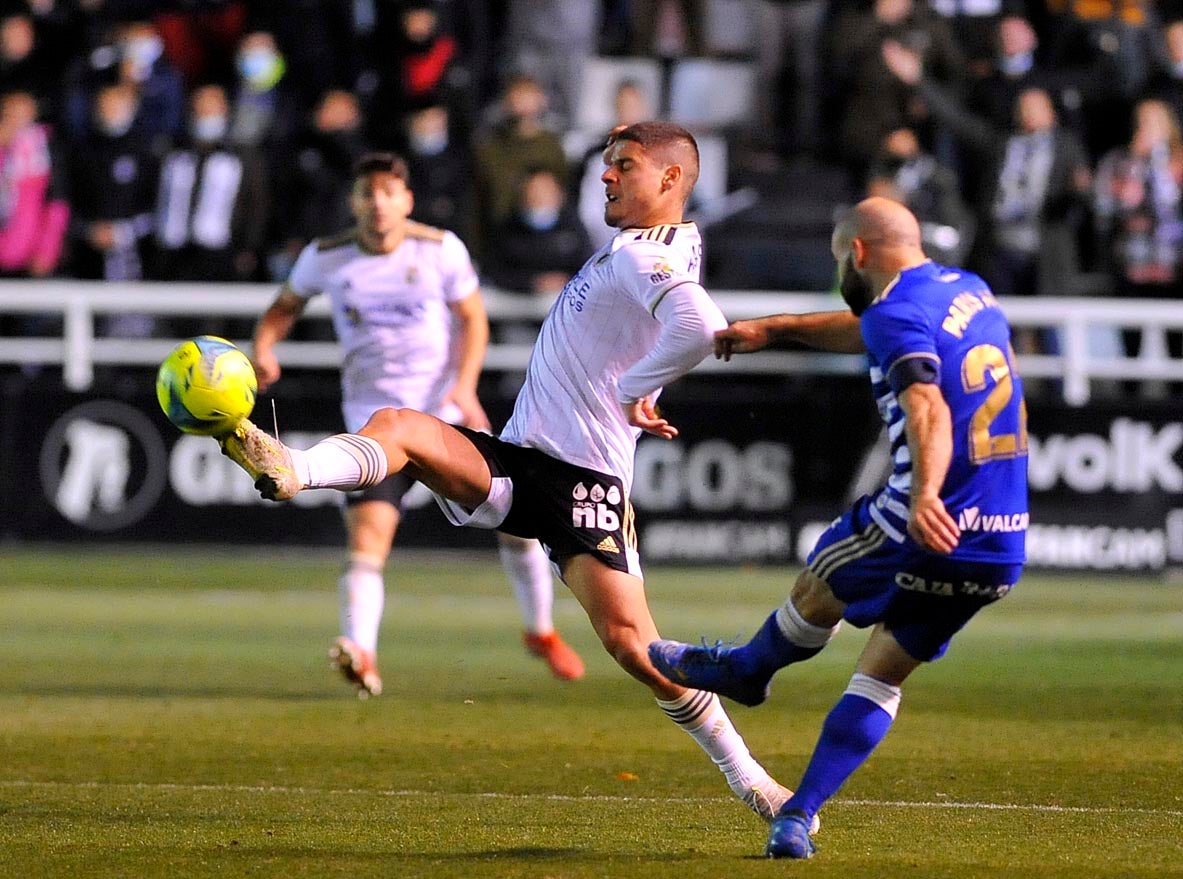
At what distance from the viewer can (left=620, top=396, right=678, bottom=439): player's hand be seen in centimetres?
663

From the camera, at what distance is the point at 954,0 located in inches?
738

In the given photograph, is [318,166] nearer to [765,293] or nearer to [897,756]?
[765,293]

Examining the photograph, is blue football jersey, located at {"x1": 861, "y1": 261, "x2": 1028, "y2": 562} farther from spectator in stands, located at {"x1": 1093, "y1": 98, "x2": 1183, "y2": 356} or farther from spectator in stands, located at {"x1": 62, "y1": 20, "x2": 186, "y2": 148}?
spectator in stands, located at {"x1": 62, "y1": 20, "x2": 186, "y2": 148}

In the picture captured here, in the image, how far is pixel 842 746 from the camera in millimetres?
6117

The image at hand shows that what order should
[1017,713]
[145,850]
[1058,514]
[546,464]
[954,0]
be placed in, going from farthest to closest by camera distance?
[954,0] → [1058,514] → [1017,713] → [546,464] → [145,850]

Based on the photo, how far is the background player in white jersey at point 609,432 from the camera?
6.58 m

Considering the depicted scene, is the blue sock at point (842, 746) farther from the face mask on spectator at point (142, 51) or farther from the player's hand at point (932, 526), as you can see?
the face mask on spectator at point (142, 51)

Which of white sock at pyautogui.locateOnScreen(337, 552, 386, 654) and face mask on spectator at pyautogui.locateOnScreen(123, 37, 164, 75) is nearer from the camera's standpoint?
white sock at pyautogui.locateOnScreen(337, 552, 386, 654)

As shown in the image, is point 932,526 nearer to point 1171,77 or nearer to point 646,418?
point 646,418

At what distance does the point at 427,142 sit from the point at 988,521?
1188 centimetres

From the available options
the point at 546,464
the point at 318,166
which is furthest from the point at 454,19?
the point at 546,464

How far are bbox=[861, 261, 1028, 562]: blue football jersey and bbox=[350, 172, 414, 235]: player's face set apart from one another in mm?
4492

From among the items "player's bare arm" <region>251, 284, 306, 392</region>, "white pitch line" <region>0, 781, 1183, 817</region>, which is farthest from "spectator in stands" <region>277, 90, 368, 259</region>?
"white pitch line" <region>0, 781, 1183, 817</region>

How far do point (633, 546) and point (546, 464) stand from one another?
40 centimetres
